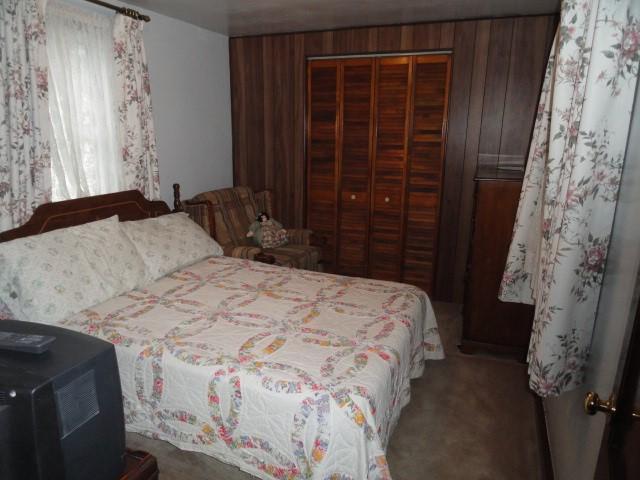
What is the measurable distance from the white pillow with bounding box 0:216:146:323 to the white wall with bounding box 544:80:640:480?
89.8 inches

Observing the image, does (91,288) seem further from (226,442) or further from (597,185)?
(597,185)

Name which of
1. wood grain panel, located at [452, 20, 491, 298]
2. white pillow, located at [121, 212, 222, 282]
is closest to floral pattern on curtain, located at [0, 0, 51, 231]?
white pillow, located at [121, 212, 222, 282]

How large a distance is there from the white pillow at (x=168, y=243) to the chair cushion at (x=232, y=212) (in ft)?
1.67

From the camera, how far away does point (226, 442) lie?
1.79 meters

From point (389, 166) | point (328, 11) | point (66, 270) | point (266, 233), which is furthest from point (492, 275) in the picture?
point (66, 270)

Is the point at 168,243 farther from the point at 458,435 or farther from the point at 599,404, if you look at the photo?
the point at 599,404

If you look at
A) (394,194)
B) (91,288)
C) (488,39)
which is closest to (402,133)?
(394,194)

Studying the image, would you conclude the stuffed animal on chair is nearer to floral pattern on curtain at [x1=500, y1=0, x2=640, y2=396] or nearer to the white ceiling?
the white ceiling

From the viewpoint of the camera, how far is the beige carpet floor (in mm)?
2006

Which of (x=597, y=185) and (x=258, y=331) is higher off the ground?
(x=597, y=185)

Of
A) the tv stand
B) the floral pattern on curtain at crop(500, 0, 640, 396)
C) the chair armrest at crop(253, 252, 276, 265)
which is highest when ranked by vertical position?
the floral pattern on curtain at crop(500, 0, 640, 396)

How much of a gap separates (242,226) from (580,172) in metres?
3.24

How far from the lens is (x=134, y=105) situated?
3.07 metres

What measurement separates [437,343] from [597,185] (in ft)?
6.07
